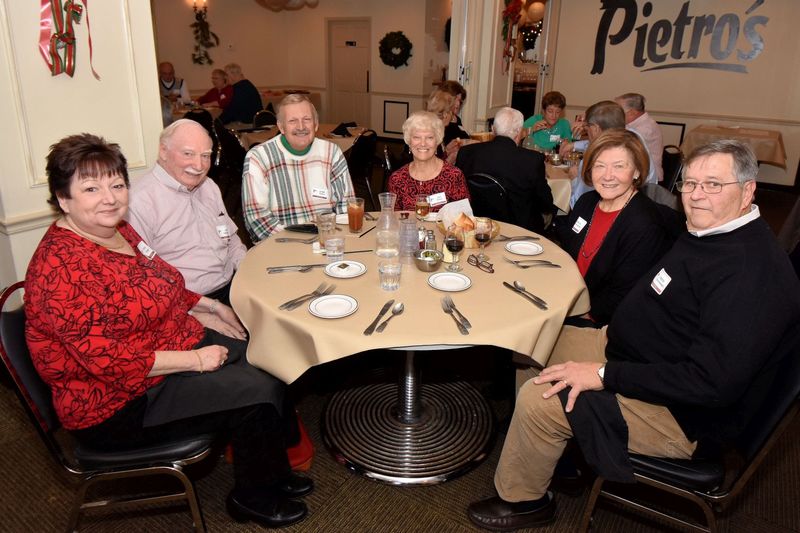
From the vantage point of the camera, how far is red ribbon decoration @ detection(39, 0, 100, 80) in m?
2.38

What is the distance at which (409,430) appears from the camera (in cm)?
236

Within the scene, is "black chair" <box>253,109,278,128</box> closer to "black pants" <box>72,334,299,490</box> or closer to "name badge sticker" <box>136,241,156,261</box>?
"name badge sticker" <box>136,241,156,261</box>

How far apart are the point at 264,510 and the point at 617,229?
5.72ft

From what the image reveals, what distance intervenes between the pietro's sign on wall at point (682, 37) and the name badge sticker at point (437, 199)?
7086 mm

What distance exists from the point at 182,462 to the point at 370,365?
139 cm

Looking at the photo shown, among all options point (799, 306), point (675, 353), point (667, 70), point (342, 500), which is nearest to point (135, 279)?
point (342, 500)

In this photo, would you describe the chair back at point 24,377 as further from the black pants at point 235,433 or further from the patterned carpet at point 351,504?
the patterned carpet at point 351,504

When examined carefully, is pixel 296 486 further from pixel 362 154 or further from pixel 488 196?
pixel 362 154

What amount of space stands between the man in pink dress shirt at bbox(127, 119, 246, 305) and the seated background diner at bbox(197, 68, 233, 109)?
586 centimetres

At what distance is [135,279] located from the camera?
1.61 meters

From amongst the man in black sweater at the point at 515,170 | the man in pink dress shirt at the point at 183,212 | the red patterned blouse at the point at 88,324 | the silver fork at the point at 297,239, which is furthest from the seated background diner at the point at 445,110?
the red patterned blouse at the point at 88,324

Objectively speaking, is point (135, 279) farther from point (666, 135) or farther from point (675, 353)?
point (666, 135)

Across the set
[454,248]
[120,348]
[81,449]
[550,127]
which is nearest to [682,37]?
[550,127]

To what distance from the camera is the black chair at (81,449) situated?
4.66 feet
